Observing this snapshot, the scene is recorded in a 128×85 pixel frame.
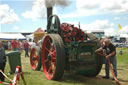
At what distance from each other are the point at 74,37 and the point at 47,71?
148 cm

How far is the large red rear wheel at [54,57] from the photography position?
16.0 ft

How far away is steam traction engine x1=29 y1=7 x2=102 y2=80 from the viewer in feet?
16.2

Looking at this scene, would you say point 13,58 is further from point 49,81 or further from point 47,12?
point 47,12

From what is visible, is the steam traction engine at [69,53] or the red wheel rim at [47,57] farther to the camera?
the red wheel rim at [47,57]

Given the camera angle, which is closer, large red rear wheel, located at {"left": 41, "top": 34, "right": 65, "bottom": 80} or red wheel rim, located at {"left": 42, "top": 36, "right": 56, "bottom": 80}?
large red rear wheel, located at {"left": 41, "top": 34, "right": 65, "bottom": 80}

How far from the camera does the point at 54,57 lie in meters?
5.32

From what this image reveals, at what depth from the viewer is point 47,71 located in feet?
19.5

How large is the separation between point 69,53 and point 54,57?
51 centimetres

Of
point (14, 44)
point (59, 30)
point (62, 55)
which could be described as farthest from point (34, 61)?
point (14, 44)

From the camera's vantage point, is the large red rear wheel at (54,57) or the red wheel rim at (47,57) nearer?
the large red rear wheel at (54,57)

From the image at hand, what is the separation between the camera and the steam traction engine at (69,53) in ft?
16.2

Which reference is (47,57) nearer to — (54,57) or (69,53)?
(54,57)

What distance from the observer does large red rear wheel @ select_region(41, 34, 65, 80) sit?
4883 mm

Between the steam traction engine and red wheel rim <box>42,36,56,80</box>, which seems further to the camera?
red wheel rim <box>42,36,56,80</box>
